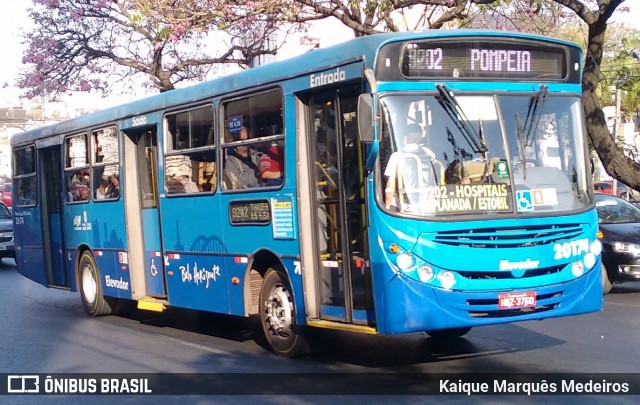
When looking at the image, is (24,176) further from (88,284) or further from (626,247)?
(626,247)

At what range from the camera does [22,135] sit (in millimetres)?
17125

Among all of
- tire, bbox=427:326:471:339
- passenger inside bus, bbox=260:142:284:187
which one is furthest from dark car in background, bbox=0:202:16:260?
tire, bbox=427:326:471:339

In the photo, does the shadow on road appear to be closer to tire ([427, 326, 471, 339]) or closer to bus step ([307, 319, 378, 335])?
tire ([427, 326, 471, 339])

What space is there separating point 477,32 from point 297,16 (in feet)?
28.8

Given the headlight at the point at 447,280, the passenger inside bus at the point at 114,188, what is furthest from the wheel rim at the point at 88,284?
the headlight at the point at 447,280

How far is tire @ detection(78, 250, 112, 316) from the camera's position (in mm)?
14531

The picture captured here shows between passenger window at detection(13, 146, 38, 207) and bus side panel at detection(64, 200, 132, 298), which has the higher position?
passenger window at detection(13, 146, 38, 207)

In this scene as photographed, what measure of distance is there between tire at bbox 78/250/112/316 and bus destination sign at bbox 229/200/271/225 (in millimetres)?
4527

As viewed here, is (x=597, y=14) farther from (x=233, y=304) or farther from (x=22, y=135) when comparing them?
(x=22, y=135)

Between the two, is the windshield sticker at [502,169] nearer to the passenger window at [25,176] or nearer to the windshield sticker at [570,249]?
the windshield sticker at [570,249]

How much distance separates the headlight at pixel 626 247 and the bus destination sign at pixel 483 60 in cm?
620

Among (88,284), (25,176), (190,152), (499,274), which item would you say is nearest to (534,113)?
(499,274)

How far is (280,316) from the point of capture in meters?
10.0

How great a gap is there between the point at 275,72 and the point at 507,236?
3.21 m
